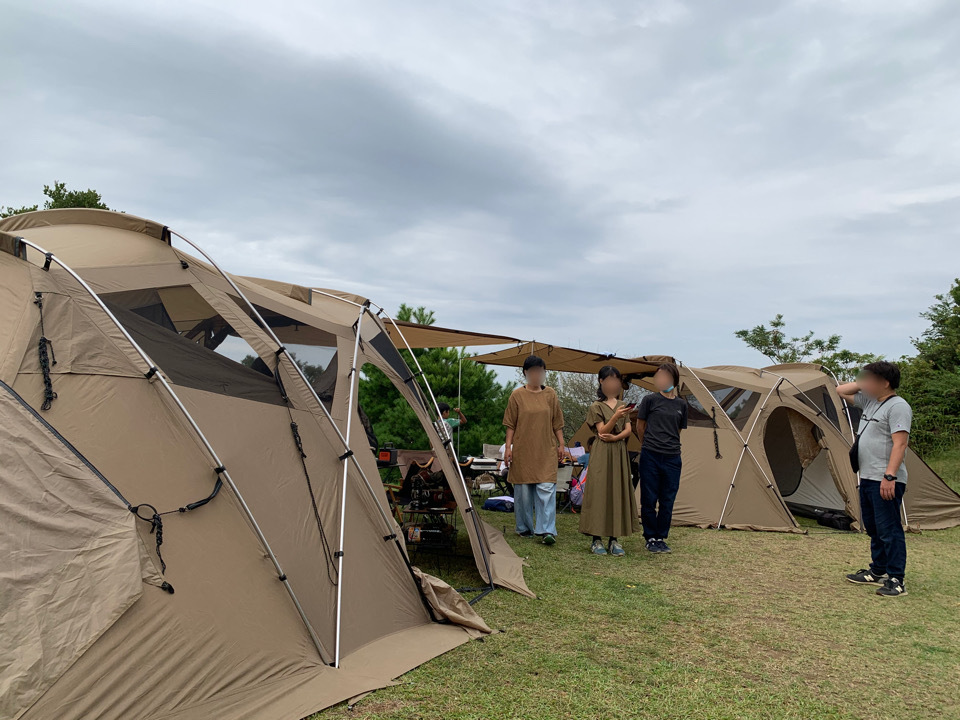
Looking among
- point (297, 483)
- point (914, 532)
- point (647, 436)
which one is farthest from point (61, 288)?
point (914, 532)

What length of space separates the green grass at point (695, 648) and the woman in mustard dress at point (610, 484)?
0.28 m

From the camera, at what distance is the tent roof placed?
29.0 ft

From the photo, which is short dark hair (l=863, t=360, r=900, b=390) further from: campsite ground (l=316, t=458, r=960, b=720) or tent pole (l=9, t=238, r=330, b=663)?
tent pole (l=9, t=238, r=330, b=663)

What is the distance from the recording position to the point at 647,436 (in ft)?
22.0

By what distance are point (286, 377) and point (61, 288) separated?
1.22 metres

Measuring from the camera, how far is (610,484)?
6.60 m

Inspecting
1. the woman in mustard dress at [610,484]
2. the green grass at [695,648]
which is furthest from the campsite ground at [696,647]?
the woman in mustard dress at [610,484]

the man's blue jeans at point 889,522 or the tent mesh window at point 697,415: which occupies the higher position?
the tent mesh window at point 697,415

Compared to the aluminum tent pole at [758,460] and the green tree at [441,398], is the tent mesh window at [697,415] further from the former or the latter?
the green tree at [441,398]

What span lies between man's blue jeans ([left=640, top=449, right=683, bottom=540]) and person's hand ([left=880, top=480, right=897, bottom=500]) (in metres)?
1.74

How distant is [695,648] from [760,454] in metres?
5.09

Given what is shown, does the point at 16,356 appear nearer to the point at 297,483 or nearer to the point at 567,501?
the point at 297,483

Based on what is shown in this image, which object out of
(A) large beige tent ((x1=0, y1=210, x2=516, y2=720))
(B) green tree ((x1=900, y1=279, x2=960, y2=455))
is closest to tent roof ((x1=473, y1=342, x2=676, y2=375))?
(A) large beige tent ((x1=0, y1=210, x2=516, y2=720))

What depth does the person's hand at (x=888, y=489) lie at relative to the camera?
17.1 feet
